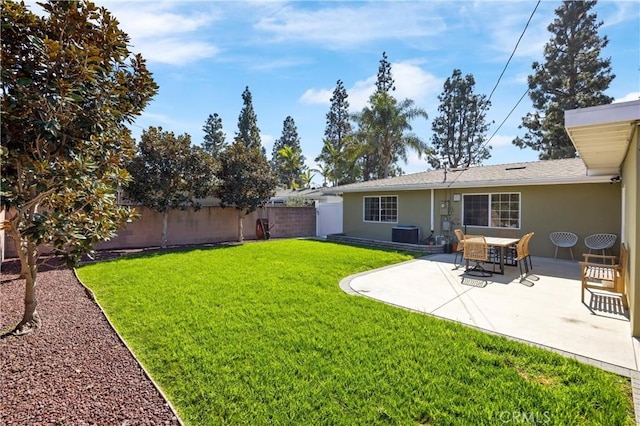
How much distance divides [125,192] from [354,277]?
32.5 ft

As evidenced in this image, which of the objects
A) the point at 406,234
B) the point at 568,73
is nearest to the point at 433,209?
the point at 406,234

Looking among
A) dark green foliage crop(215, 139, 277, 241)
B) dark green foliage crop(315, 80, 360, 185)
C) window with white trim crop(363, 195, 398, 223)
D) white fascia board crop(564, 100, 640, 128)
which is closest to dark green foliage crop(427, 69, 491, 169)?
dark green foliage crop(315, 80, 360, 185)

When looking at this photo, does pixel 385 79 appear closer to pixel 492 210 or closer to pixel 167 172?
pixel 492 210

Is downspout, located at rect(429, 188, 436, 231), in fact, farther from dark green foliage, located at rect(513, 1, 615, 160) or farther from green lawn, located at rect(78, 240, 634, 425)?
dark green foliage, located at rect(513, 1, 615, 160)

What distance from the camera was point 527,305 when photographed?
542 cm

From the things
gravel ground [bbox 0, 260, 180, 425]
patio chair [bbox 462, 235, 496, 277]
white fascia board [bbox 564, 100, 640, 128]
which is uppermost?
white fascia board [bbox 564, 100, 640, 128]

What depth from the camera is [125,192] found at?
12250 mm

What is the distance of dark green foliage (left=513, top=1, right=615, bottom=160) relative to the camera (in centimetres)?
2094

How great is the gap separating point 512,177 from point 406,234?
4371 mm

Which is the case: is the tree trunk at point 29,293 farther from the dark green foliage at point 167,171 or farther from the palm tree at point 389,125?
the palm tree at point 389,125

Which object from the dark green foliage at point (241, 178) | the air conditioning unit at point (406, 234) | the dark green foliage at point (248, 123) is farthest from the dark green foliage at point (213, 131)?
the air conditioning unit at point (406, 234)

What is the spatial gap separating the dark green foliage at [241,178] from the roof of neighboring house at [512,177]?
175 inches

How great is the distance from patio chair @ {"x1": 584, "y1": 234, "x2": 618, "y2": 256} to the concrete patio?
3.79 ft

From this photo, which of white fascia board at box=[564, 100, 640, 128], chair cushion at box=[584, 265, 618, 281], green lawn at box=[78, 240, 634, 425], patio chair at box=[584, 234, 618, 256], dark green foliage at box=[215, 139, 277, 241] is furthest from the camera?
dark green foliage at box=[215, 139, 277, 241]
